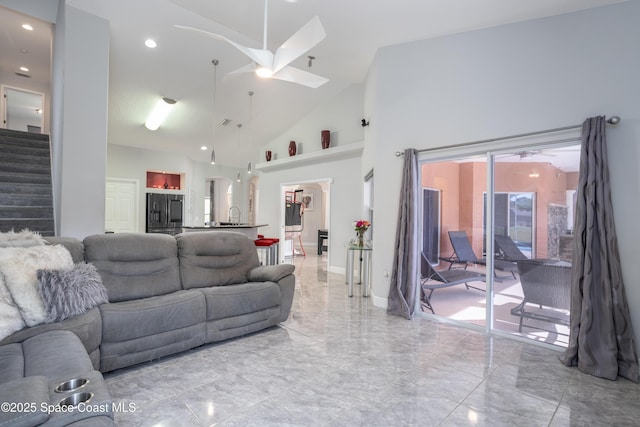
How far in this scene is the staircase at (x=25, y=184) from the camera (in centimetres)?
430

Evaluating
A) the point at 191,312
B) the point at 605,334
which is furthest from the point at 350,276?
the point at 605,334

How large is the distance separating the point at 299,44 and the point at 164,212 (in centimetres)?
760

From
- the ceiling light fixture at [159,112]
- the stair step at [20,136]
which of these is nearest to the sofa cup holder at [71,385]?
the ceiling light fixture at [159,112]

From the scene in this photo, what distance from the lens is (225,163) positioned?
33.0ft

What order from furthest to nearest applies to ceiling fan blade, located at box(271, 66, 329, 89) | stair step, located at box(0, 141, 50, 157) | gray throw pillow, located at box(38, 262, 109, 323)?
stair step, located at box(0, 141, 50, 157) → ceiling fan blade, located at box(271, 66, 329, 89) → gray throw pillow, located at box(38, 262, 109, 323)


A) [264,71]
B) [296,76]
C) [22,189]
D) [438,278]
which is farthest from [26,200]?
[438,278]

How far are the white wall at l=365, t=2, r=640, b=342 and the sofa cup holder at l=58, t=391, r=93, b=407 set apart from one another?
355cm

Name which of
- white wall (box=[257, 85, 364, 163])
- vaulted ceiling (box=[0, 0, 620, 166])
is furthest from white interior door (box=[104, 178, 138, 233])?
white wall (box=[257, 85, 364, 163])

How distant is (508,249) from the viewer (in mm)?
3426

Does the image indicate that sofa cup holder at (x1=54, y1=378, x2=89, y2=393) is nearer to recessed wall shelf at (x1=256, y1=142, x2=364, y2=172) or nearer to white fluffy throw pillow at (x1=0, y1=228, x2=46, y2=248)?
white fluffy throw pillow at (x1=0, y1=228, x2=46, y2=248)

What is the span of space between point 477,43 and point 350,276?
340 centimetres

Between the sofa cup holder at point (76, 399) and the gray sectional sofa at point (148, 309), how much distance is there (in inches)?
1.1

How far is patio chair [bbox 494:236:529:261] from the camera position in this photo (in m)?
3.35

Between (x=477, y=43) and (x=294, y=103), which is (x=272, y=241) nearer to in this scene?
(x=294, y=103)
